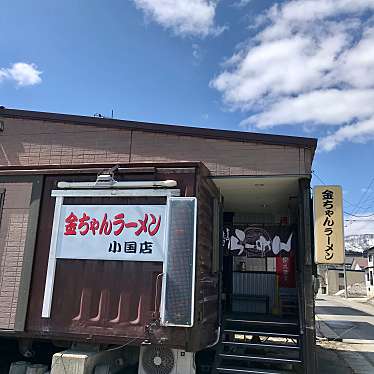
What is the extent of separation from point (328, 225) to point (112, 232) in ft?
12.9

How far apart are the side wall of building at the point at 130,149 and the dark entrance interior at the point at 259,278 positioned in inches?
12.8

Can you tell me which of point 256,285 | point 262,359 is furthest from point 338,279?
point 262,359

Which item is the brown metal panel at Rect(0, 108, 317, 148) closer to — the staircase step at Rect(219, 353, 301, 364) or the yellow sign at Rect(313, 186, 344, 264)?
the yellow sign at Rect(313, 186, 344, 264)

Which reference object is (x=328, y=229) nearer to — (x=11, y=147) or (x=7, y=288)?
(x=7, y=288)

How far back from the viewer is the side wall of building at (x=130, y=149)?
7922 mm

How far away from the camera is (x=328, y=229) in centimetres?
757

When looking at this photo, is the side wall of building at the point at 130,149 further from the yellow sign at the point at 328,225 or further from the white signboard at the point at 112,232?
the white signboard at the point at 112,232

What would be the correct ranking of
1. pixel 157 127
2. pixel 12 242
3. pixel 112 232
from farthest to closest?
pixel 157 127 < pixel 12 242 < pixel 112 232

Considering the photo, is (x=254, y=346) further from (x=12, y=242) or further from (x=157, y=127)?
(x=12, y=242)

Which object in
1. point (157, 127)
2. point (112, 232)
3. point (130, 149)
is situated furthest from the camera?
point (130, 149)

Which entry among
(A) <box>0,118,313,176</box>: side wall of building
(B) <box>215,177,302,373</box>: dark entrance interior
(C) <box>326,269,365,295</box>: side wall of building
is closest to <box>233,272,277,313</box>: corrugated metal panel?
(B) <box>215,177,302,373</box>: dark entrance interior

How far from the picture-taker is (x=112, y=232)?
6.89 metres

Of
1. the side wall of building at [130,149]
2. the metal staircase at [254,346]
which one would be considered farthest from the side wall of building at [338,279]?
the side wall of building at [130,149]

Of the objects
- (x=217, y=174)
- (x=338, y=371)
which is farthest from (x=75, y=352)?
(x=338, y=371)
